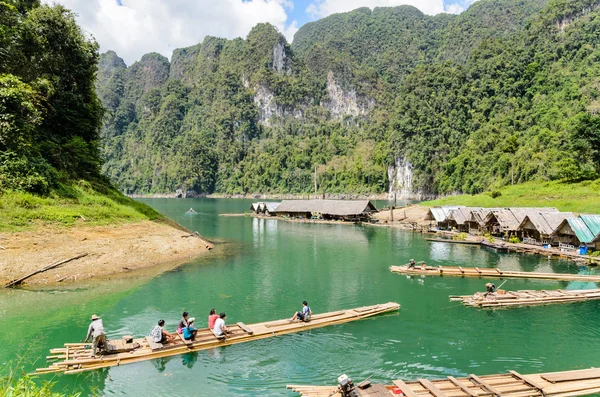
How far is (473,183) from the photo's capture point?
92.1 meters

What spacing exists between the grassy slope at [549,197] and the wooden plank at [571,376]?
130ft

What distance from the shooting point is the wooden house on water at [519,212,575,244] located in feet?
116

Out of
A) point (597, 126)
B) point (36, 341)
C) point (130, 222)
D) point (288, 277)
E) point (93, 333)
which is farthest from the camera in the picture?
point (597, 126)

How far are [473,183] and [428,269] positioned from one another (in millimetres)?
72302

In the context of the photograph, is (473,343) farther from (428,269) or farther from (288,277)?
(288,277)

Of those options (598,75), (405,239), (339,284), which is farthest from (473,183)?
(339,284)

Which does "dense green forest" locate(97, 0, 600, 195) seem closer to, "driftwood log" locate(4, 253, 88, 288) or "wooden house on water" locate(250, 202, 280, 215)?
"wooden house on water" locate(250, 202, 280, 215)

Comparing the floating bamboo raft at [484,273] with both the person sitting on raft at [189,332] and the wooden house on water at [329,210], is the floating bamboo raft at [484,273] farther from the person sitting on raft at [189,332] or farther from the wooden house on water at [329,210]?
the wooden house on water at [329,210]

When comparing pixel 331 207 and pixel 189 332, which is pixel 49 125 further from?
pixel 331 207

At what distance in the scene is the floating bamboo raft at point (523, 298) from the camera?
20.5 metres

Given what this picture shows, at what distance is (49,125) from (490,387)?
39.5 meters

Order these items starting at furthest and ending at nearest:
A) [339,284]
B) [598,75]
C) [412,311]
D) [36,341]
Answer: [598,75] < [339,284] < [412,311] < [36,341]

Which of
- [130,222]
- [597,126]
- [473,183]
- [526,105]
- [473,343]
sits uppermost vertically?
[526,105]

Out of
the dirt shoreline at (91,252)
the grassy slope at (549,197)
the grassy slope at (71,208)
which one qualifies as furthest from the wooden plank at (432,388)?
the grassy slope at (549,197)
